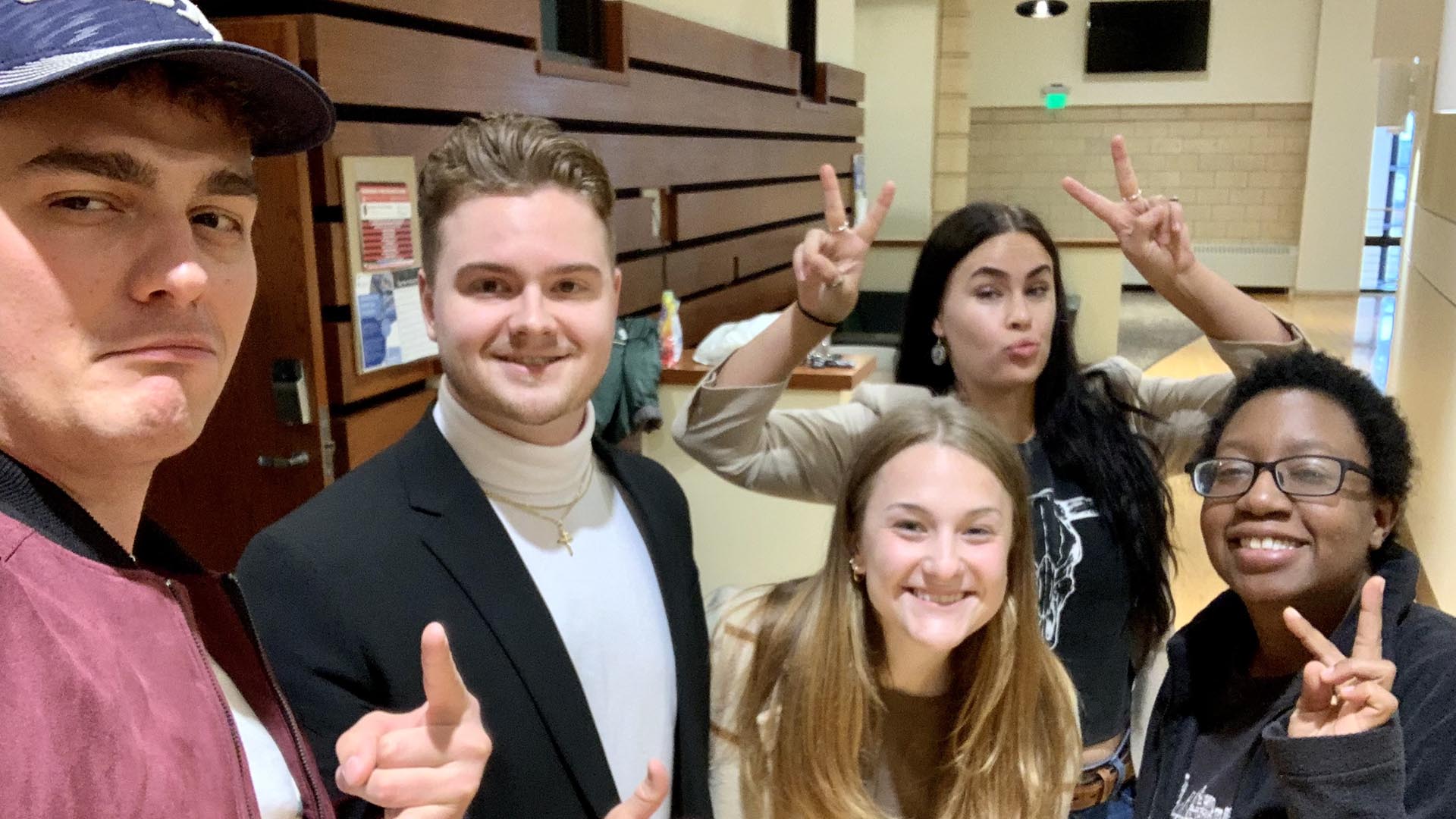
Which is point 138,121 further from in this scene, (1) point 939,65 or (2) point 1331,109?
(2) point 1331,109

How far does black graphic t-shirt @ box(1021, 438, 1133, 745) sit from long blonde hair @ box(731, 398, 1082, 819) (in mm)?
140

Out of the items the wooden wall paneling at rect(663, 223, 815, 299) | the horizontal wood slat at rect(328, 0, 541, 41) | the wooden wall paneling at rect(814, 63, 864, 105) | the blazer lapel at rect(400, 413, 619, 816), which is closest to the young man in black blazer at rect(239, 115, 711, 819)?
the blazer lapel at rect(400, 413, 619, 816)

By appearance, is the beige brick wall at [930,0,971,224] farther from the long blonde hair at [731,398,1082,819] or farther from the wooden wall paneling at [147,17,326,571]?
the long blonde hair at [731,398,1082,819]

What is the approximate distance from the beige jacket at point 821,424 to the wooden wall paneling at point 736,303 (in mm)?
2881

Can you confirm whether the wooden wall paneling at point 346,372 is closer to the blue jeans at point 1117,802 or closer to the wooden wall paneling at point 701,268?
the blue jeans at point 1117,802

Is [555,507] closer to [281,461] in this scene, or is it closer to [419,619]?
[419,619]

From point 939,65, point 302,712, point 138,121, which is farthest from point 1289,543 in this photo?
point 939,65

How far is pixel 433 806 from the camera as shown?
89 centimetres

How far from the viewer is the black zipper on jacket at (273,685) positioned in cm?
92

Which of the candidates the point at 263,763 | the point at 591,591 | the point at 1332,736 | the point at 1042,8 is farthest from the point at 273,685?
the point at 1042,8

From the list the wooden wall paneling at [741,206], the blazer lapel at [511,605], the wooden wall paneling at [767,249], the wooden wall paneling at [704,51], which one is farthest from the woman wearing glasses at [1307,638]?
the wooden wall paneling at [767,249]

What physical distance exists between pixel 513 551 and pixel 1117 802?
1187mm

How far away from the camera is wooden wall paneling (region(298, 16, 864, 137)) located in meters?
2.41

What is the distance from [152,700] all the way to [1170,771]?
52.7 inches
